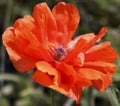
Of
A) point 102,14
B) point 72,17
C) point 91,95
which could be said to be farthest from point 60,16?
point 102,14

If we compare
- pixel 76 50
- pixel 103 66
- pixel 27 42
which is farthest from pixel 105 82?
pixel 27 42

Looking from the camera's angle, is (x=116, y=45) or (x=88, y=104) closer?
(x=116, y=45)

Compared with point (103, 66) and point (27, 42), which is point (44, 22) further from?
point (103, 66)

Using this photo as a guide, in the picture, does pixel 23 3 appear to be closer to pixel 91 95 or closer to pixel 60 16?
pixel 91 95

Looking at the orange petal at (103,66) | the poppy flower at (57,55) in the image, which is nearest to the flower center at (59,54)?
the poppy flower at (57,55)

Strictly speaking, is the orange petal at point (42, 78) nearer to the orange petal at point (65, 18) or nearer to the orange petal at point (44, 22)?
the orange petal at point (44, 22)
